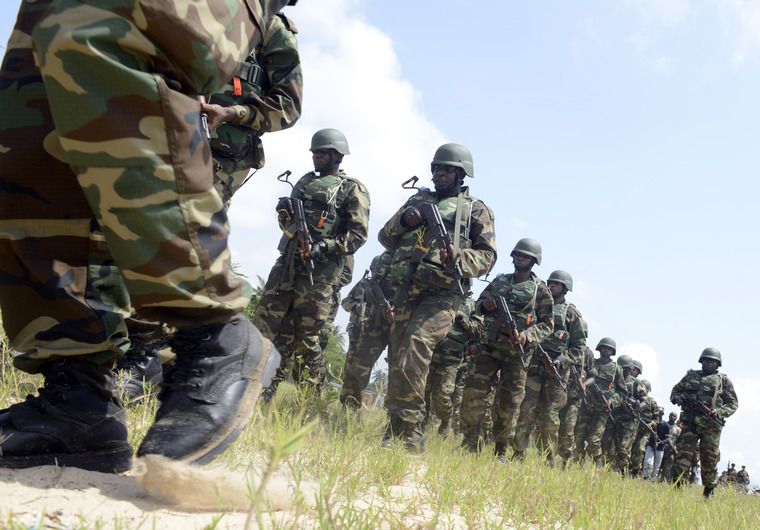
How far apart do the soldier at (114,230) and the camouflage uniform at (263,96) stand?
1.78m

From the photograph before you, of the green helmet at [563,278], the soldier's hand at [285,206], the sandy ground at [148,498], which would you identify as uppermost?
the green helmet at [563,278]

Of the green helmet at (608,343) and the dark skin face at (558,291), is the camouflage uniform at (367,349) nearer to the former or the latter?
the dark skin face at (558,291)

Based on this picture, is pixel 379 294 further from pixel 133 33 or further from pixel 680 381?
pixel 680 381

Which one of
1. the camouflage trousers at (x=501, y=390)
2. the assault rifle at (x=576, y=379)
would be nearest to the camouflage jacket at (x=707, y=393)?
the assault rifle at (x=576, y=379)

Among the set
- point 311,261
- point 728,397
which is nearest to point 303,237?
point 311,261

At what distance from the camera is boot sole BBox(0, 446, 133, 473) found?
1.30 metres

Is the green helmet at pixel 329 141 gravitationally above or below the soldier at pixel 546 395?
above

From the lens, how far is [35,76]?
4.74ft

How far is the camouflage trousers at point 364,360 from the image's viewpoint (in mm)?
6957

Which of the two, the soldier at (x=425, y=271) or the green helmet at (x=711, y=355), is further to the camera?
the green helmet at (x=711, y=355)

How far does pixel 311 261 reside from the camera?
579cm

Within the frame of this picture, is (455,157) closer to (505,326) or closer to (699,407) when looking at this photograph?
(505,326)

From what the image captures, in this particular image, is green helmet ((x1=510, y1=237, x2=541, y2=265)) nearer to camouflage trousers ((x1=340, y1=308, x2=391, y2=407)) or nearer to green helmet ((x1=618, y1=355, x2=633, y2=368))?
camouflage trousers ((x1=340, y1=308, x2=391, y2=407))

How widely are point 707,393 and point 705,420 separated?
586mm
